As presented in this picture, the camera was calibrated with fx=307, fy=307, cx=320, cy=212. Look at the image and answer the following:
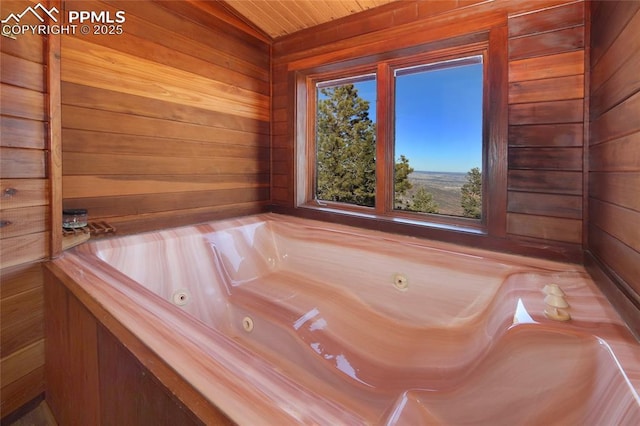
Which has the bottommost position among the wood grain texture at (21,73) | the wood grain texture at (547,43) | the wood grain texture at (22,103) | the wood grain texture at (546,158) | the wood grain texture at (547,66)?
the wood grain texture at (546,158)

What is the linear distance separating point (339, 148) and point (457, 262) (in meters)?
1.22

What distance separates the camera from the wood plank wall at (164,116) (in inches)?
58.9

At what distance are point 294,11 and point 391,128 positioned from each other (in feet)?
3.27

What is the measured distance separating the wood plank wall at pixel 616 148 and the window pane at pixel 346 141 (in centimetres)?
114

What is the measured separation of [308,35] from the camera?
2213 millimetres

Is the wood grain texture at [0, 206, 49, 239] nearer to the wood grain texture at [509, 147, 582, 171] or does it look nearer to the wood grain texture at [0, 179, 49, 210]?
the wood grain texture at [0, 179, 49, 210]

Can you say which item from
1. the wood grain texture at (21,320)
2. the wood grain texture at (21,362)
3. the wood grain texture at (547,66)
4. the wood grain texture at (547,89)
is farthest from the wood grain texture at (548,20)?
the wood grain texture at (21,362)

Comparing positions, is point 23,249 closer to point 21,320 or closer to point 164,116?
point 21,320

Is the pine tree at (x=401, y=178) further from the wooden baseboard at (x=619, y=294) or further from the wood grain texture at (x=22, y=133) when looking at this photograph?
the wood grain texture at (x=22, y=133)

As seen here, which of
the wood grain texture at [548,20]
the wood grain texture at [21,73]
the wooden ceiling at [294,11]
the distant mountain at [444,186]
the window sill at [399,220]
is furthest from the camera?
the wooden ceiling at [294,11]

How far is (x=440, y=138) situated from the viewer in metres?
1.81

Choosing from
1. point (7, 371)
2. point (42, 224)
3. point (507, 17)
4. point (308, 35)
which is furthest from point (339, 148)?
point (7, 371)

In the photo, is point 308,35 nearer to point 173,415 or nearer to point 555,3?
point 555,3

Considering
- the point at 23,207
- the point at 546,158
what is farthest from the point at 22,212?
the point at 546,158
